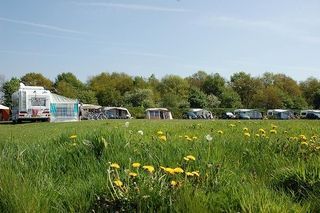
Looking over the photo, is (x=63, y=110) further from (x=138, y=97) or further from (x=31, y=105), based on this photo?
(x=138, y=97)

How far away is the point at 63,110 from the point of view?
158ft

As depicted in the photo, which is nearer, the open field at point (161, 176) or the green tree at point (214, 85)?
the open field at point (161, 176)

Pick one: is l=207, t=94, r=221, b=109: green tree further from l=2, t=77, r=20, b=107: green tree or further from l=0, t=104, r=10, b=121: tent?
l=0, t=104, r=10, b=121: tent

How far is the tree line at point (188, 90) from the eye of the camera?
10925 cm

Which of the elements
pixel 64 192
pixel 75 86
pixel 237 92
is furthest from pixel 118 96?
pixel 64 192

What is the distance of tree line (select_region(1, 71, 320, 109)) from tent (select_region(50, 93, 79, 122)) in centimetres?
5293

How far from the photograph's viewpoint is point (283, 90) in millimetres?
125125

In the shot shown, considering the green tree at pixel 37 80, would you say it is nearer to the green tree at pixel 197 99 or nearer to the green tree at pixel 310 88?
the green tree at pixel 197 99

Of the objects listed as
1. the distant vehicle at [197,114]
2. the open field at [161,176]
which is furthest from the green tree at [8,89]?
the open field at [161,176]

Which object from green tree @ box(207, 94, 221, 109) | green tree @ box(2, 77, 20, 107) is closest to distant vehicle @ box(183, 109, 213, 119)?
green tree @ box(207, 94, 221, 109)

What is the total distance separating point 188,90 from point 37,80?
39674 mm

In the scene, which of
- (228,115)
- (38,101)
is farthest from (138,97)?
(38,101)

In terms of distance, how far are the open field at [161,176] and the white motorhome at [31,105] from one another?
34.8m

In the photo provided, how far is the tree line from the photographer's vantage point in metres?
109
